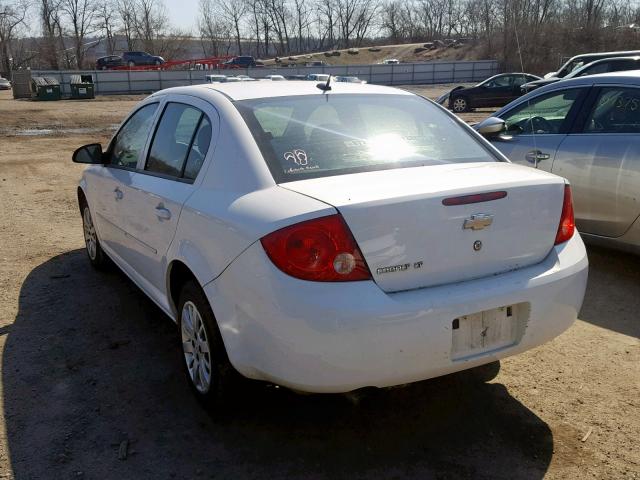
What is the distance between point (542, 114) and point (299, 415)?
3.98 meters

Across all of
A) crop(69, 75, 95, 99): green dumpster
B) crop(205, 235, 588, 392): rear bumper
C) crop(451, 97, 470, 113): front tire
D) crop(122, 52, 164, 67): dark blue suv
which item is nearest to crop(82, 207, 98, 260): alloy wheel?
crop(205, 235, 588, 392): rear bumper

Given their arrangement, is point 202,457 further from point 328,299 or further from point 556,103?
point 556,103

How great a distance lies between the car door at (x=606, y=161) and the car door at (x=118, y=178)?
3360 mm

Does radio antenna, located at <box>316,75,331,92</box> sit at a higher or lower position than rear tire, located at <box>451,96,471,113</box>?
higher

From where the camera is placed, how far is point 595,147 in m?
4.89

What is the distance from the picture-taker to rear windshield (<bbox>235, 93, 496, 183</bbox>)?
2928mm

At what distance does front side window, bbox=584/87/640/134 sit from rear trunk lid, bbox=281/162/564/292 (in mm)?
2312

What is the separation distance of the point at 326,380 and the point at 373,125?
152 centimetres

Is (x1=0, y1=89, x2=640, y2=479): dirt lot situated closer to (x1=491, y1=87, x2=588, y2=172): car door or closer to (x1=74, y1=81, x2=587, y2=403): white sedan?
(x1=74, y1=81, x2=587, y2=403): white sedan

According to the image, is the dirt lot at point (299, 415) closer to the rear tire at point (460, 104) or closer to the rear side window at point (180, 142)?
the rear side window at point (180, 142)

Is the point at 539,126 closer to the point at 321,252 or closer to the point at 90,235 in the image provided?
the point at 321,252

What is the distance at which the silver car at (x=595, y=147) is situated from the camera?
4.68m

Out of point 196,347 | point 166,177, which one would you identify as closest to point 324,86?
point 166,177

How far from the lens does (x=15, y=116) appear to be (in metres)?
23.6
